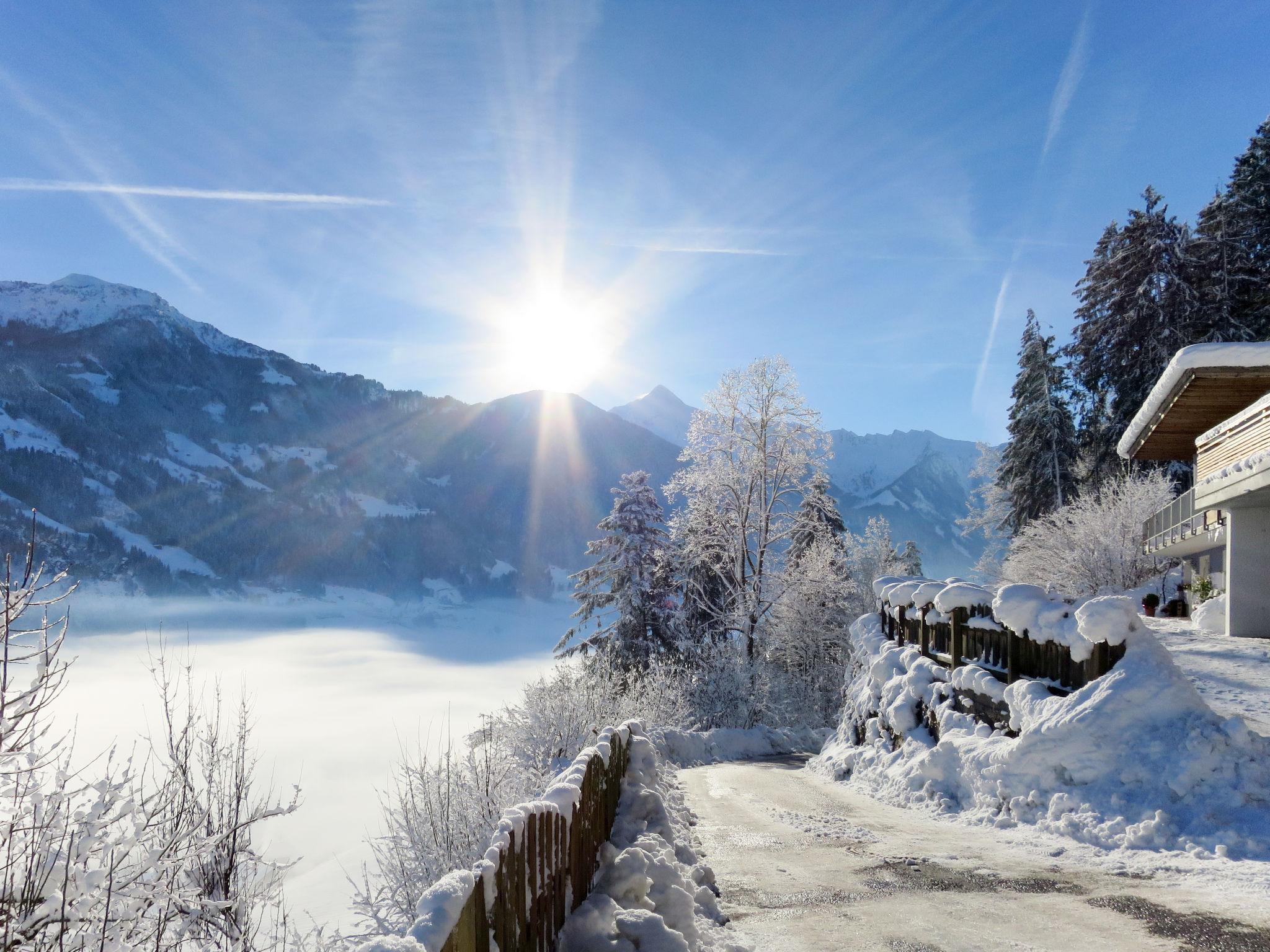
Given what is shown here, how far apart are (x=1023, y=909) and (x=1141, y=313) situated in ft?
105

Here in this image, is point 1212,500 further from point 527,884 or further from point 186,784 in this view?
point 186,784

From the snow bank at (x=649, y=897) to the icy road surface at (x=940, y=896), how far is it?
0.91 ft

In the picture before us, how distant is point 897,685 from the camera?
44.5 feet

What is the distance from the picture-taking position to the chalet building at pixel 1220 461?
Result: 1402 centimetres

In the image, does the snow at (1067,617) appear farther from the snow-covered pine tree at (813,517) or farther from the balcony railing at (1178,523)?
the snow-covered pine tree at (813,517)

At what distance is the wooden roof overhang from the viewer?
54.6 feet

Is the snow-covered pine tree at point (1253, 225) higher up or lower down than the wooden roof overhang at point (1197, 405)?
higher up

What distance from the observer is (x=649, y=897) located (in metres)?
5.34

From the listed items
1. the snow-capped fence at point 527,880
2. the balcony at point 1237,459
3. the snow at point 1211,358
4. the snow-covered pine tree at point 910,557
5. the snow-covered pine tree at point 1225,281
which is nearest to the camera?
the snow-capped fence at point 527,880

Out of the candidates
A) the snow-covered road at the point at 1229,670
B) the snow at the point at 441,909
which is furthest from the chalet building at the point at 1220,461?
Answer: the snow at the point at 441,909

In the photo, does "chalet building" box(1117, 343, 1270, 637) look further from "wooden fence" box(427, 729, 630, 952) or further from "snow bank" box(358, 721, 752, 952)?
"wooden fence" box(427, 729, 630, 952)

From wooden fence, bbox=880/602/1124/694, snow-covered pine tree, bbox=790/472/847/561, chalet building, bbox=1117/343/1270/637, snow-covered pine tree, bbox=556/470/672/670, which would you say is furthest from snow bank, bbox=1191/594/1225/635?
snow-covered pine tree, bbox=556/470/672/670

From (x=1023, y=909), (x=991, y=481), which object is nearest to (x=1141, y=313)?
(x=991, y=481)

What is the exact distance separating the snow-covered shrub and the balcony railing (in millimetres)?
912
